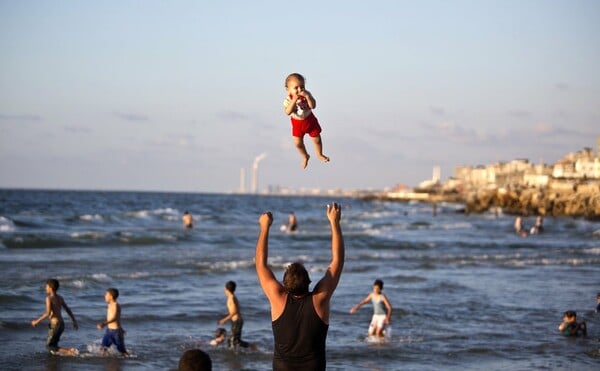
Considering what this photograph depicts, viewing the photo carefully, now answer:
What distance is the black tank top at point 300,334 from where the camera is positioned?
5.79 metres

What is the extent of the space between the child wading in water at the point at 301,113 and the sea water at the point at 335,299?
7.74 meters

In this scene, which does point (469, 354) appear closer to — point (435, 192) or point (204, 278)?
point (204, 278)

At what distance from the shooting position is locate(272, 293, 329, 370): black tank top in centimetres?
579

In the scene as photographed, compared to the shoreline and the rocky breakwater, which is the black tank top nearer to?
the shoreline

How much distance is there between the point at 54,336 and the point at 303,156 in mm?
8911

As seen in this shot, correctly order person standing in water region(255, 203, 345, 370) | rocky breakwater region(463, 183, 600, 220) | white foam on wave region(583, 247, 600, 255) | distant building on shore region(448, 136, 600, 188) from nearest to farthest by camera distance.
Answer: person standing in water region(255, 203, 345, 370) < white foam on wave region(583, 247, 600, 255) < rocky breakwater region(463, 183, 600, 220) < distant building on shore region(448, 136, 600, 188)

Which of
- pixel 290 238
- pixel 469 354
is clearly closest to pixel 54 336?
pixel 469 354

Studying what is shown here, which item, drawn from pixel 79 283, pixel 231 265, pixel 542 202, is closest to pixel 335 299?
pixel 79 283

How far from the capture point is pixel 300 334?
5.80 meters

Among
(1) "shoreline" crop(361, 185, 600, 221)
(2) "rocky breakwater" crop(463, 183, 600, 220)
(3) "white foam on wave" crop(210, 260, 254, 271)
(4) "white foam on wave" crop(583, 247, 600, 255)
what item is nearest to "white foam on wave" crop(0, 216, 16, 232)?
(3) "white foam on wave" crop(210, 260, 254, 271)

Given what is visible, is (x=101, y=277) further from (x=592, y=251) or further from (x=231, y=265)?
(x=592, y=251)

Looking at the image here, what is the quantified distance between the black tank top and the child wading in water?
3.19 ft

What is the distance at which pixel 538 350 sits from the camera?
48.5 ft

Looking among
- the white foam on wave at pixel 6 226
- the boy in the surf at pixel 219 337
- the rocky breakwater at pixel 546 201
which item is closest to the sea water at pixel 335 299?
the boy in the surf at pixel 219 337
